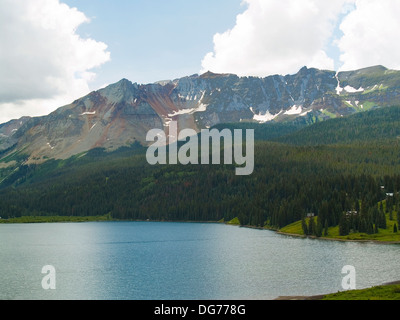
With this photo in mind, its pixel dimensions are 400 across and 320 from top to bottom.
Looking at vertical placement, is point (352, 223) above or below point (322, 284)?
above

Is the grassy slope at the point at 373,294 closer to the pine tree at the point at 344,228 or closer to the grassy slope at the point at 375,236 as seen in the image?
the grassy slope at the point at 375,236

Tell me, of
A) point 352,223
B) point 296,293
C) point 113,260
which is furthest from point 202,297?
point 352,223

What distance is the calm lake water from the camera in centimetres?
9094

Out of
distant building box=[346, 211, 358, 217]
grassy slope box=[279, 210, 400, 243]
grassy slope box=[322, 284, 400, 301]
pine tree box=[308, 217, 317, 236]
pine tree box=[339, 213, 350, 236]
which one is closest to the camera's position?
grassy slope box=[322, 284, 400, 301]

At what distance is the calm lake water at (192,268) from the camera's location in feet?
298

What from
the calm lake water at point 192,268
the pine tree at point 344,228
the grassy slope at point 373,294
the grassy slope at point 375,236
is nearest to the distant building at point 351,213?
the pine tree at point 344,228

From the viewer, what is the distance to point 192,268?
11644 centimetres

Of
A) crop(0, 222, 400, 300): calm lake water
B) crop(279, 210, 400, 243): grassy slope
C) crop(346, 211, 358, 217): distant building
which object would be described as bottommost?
crop(0, 222, 400, 300): calm lake water

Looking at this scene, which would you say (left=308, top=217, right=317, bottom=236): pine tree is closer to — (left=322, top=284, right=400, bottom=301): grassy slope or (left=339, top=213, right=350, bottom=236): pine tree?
(left=339, top=213, right=350, bottom=236): pine tree

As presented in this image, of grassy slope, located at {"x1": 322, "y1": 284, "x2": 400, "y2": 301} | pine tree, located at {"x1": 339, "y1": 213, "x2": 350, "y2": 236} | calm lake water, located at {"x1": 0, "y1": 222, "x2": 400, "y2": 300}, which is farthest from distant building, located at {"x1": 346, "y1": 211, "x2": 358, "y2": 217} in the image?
grassy slope, located at {"x1": 322, "y1": 284, "x2": 400, "y2": 301}
